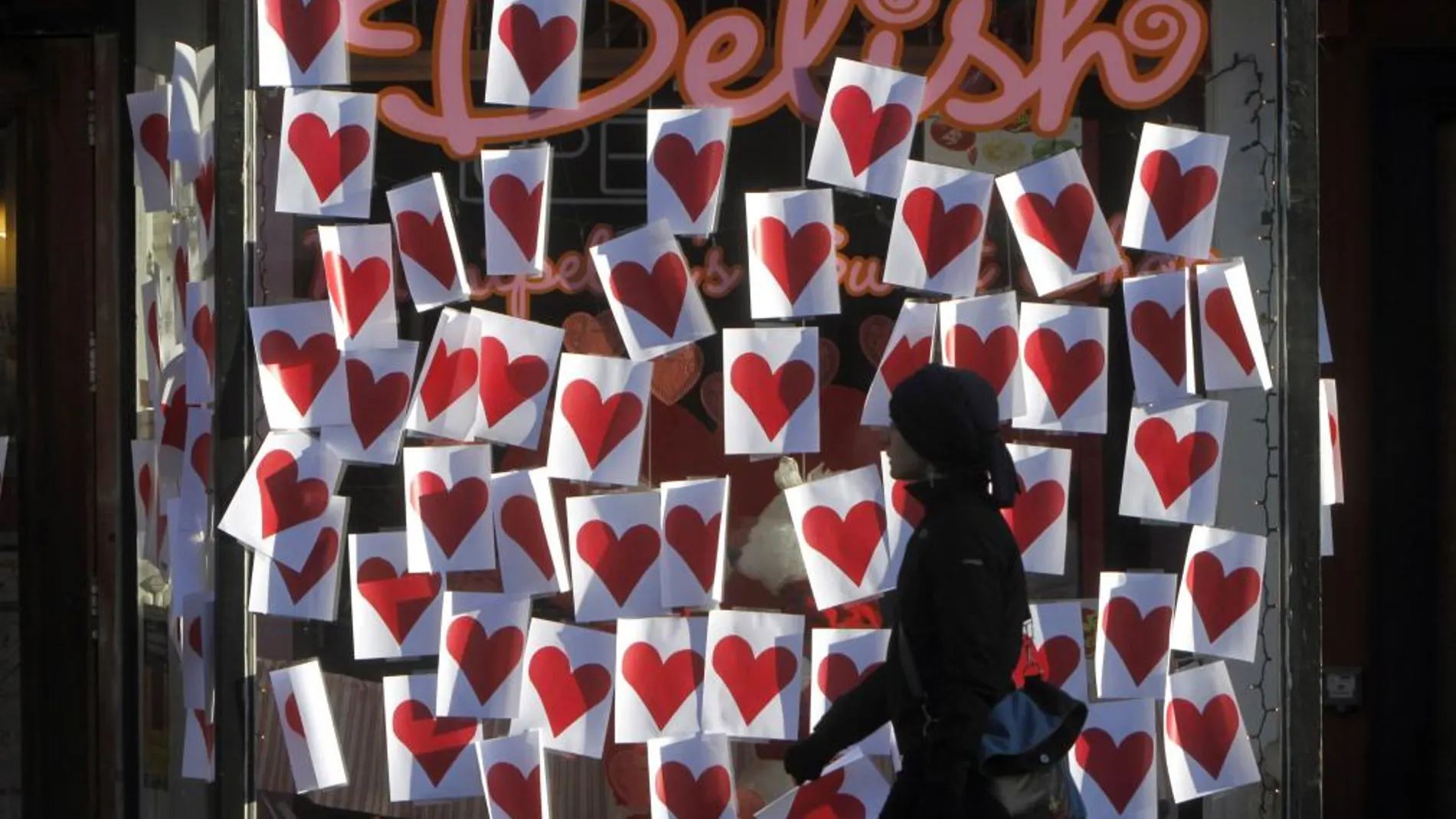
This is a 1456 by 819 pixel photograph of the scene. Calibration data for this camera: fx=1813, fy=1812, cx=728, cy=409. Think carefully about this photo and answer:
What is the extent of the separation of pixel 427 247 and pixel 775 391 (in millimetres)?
1013

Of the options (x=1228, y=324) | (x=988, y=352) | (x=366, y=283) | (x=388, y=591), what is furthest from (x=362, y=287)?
(x=1228, y=324)

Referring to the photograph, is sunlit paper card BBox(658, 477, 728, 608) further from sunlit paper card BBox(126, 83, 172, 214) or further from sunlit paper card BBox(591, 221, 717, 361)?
sunlit paper card BBox(126, 83, 172, 214)

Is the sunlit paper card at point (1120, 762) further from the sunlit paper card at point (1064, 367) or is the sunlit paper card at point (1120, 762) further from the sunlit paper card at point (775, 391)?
the sunlit paper card at point (775, 391)

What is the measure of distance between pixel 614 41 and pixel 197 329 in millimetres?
1475

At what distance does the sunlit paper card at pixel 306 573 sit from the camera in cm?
487

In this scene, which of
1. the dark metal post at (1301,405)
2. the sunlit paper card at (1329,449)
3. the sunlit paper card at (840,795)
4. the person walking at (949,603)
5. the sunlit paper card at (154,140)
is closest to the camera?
the person walking at (949,603)

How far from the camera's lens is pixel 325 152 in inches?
191

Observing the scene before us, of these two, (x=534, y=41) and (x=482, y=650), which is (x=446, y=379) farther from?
(x=534, y=41)

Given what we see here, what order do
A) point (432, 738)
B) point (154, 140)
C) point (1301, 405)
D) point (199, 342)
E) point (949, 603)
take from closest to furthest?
point (949, 603) → point (1301, 405) → point (432, 738) → point (199, 342) → point (154, 140)

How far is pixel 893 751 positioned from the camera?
4895 millimetres

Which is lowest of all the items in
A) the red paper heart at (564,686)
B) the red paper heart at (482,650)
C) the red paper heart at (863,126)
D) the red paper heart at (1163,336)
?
the red paper heart at (564,686)

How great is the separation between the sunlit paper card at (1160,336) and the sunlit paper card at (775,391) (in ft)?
2.82

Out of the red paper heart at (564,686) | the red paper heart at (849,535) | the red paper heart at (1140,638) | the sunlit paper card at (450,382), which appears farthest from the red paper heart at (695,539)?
the red paper heart at (1140,638)

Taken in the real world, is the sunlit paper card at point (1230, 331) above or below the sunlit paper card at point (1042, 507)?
above
